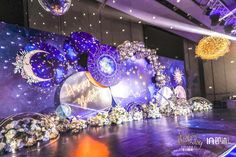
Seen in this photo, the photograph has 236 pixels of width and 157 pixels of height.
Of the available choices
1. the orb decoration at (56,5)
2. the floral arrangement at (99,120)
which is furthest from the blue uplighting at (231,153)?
the floral arrangement at (99,120)

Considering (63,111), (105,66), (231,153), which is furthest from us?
(105,66)

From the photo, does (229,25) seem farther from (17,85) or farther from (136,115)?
(17,85)

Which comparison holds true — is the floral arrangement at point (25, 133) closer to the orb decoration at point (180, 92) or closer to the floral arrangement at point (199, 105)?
the orb decoration at point (180, 92)

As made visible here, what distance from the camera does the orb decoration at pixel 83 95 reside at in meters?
4.84

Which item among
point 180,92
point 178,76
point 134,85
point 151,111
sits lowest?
point 151,111

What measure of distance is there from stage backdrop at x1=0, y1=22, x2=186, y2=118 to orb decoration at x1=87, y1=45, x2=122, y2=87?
97cm

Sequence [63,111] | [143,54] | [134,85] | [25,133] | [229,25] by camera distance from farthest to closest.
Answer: [143,54] → [134,85] → [229,25] → [63,111] → [25,133]

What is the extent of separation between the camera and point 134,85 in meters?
6.65

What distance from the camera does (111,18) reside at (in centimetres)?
665

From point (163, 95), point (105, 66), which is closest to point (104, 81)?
point (105, 66)

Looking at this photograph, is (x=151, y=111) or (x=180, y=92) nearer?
(x=151, y=111)

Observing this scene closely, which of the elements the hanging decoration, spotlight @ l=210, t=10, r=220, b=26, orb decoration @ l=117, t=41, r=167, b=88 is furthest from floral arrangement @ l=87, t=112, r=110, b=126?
the hanging decoration

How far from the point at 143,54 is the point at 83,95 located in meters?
2.39

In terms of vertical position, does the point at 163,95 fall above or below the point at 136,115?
above
